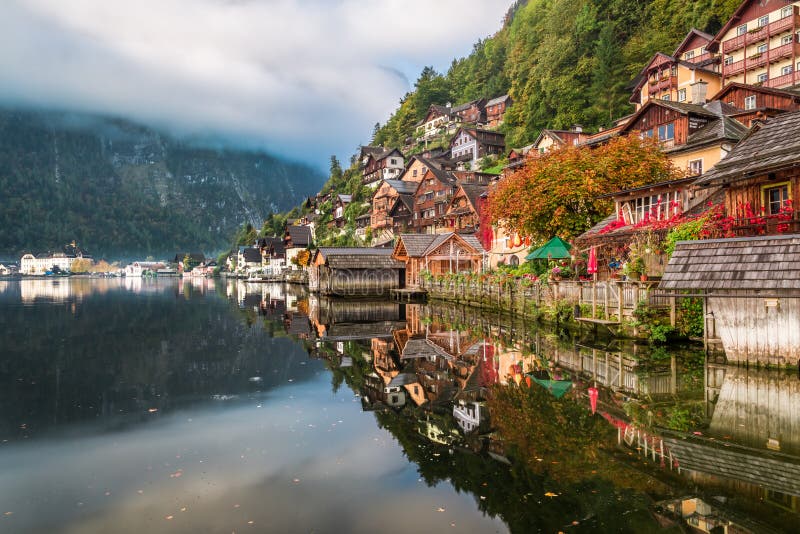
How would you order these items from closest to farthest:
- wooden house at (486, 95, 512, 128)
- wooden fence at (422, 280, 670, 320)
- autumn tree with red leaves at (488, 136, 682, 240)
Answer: wooden fence at (422, 280, 670, 320) → autumn tree with red leaves at (488, 136, 682, 240) → wooden house at (486, 95, 512, 128)

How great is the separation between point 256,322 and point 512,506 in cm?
2890

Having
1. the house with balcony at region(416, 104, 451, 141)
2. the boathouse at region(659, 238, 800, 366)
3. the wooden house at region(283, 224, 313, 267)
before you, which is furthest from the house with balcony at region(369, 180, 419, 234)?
the boathouse at region(659, 238, 800, 366)

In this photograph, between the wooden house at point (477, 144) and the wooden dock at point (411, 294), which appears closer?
the wooden dock at point (411, 294)

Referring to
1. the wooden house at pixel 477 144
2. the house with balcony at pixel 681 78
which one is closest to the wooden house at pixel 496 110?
the wooden house at pixel 477 144

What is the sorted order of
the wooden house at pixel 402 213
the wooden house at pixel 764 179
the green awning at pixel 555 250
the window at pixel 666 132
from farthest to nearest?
the wooden house at pixel 402 213
the window at pixel 666 132
the green awning at pixel 555 250
the wooden house at pixel 764 179

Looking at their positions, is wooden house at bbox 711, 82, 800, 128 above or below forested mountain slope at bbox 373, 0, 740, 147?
below

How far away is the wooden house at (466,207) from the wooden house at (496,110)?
44.1 meters

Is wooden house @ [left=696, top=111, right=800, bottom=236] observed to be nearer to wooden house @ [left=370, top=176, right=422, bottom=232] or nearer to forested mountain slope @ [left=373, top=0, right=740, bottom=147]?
forested mountain slope @ [left=373, top=0, right=740, bottom=147]

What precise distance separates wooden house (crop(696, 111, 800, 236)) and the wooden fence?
13.3ft

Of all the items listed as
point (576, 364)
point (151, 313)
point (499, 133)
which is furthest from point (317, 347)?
point (499, 133)

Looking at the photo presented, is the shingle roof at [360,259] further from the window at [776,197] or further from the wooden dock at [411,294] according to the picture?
the window at [776,197]

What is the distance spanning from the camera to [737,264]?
15891 millimetres

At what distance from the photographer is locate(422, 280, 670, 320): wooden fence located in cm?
2108

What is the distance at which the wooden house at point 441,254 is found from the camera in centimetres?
5084
